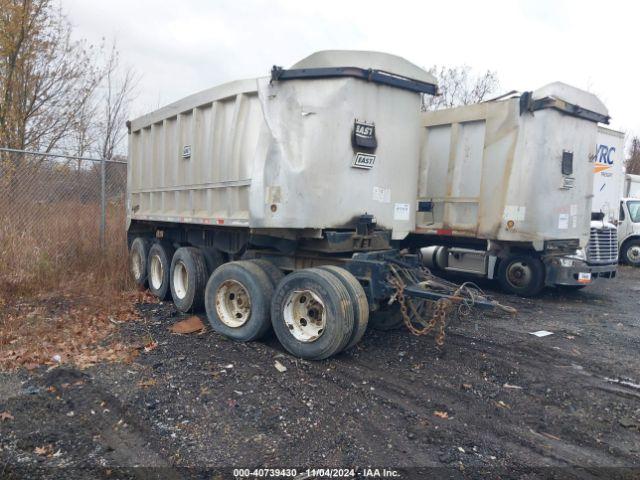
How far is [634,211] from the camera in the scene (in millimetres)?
14891

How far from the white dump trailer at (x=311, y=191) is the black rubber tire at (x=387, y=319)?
0.6 inches

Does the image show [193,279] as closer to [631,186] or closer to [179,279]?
[179,279]

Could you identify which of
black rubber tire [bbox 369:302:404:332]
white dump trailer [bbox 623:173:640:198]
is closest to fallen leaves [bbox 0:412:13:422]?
black rubber tire [bbox 369:302:404:332]

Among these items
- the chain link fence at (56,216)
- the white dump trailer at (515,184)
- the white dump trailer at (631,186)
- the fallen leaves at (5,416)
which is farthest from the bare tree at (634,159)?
the fallen leaves at (5,416)

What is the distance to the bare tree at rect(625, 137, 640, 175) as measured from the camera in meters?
35.9

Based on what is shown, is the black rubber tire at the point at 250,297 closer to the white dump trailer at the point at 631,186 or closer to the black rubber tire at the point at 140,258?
the black rubber tire at the point at 140,258

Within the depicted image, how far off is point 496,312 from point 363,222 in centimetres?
358

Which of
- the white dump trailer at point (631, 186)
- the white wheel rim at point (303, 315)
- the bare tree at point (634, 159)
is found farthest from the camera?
the bare tree at point (634, 159)

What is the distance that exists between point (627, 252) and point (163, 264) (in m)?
14.2

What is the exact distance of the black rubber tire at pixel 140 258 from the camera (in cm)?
883

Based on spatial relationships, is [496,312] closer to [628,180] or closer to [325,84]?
[325,84]

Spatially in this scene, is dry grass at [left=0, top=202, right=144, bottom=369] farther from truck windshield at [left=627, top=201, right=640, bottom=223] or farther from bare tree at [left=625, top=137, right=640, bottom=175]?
bare tree at [left=625, top=137, right=640, bottom=175]

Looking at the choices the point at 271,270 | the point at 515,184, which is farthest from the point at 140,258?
the point at 515,184

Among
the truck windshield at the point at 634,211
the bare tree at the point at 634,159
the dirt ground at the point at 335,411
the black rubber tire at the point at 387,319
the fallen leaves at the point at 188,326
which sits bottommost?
the dirt ground at the point at 335,411
